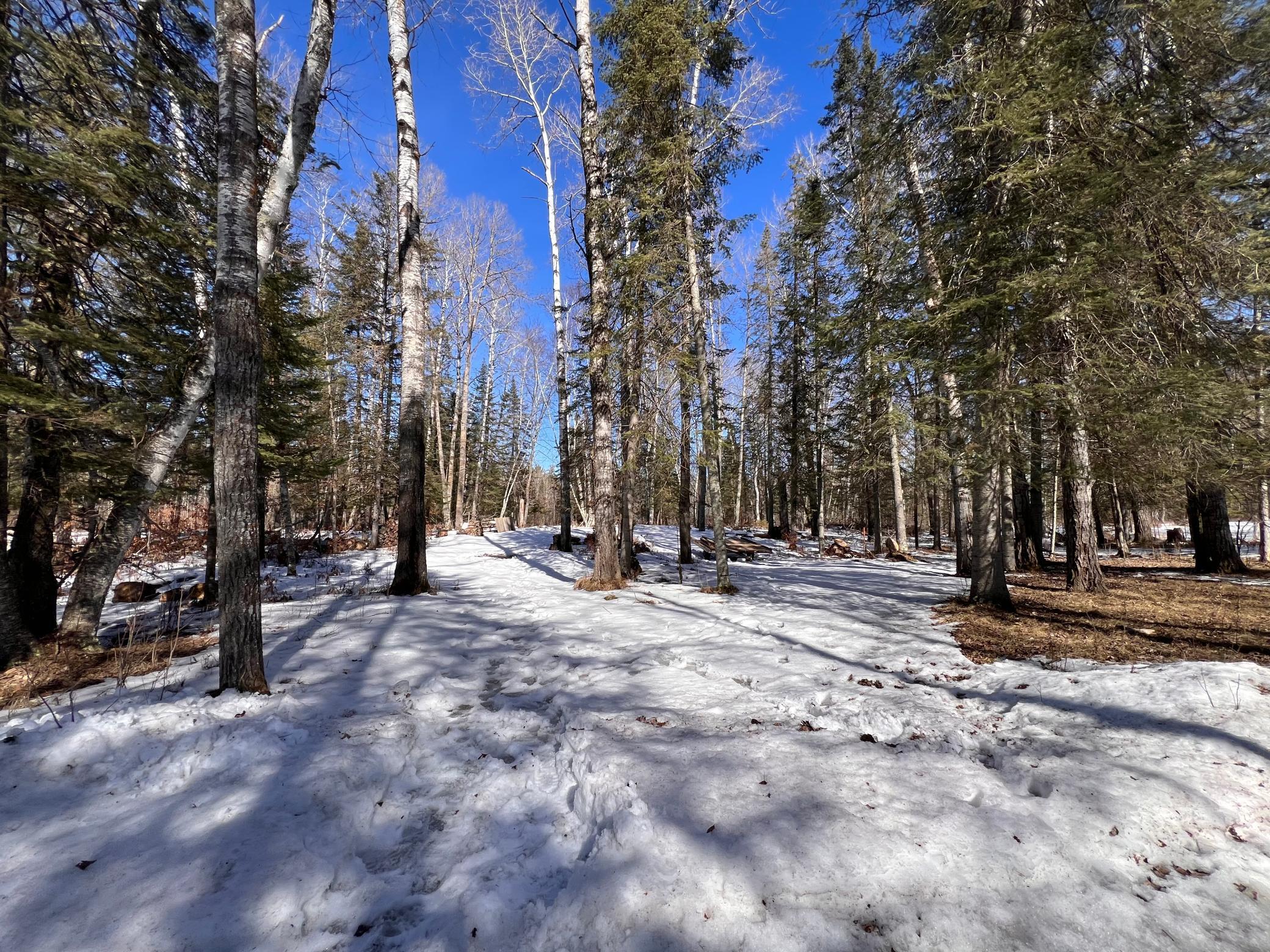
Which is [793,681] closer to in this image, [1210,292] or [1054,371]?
[1054,371]

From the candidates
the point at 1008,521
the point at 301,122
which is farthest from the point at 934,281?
the point at 301,122

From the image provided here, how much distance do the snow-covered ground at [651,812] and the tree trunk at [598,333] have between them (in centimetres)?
464

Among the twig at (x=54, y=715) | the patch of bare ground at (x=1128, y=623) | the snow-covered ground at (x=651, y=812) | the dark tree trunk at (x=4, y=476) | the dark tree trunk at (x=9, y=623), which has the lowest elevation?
the snow-covered ground at (x=651, y=812)

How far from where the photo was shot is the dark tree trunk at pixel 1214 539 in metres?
10.0

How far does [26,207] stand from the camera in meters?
4.73

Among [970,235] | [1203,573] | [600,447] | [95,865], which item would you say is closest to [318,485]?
[600,447]

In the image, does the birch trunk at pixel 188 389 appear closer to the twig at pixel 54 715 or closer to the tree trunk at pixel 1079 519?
the twig at pixel 54 715

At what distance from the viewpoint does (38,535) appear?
5.50m

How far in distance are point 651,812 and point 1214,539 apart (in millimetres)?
14546

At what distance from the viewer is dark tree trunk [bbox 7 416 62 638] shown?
17.6 feet

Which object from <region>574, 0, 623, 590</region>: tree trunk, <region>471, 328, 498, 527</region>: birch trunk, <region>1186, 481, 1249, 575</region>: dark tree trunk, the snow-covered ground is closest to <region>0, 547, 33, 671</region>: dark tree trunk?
the snow-covered ground

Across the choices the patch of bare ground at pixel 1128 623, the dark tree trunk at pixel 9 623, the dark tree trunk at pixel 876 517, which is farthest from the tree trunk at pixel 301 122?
the dark tree trunk at pixel 876 517

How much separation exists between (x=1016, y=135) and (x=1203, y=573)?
10.7 m

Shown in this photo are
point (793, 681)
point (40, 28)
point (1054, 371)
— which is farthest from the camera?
point (1054, 371)
